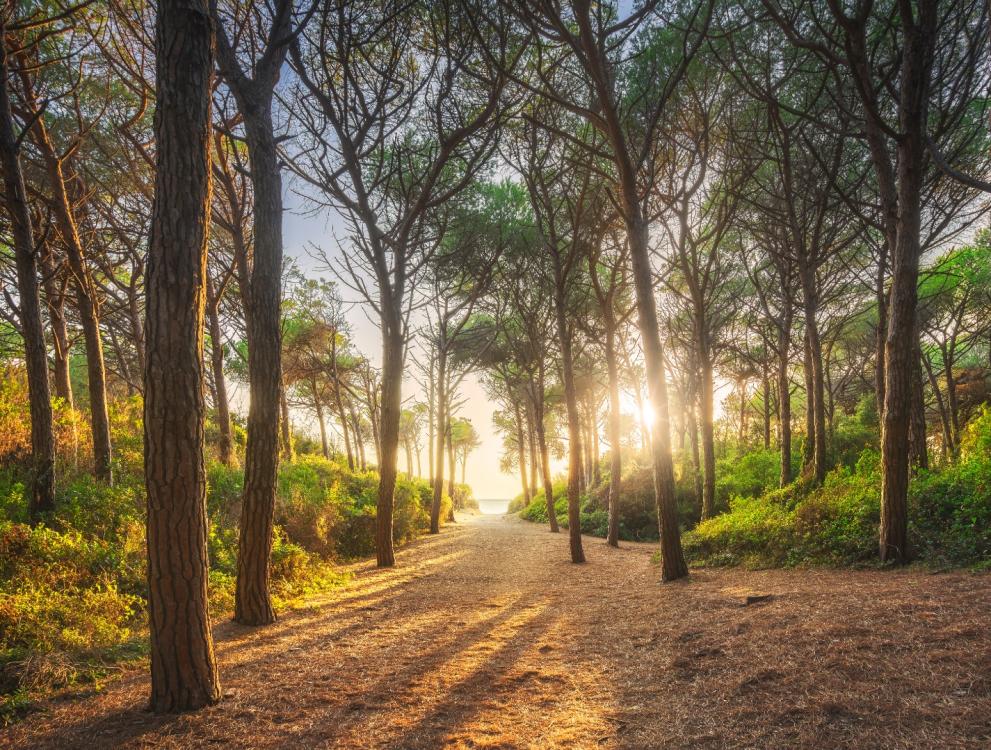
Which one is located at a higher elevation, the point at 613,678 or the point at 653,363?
the point at 653,363

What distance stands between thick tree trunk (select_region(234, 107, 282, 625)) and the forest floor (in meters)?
0.42

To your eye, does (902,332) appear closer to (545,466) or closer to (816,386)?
(816,386)

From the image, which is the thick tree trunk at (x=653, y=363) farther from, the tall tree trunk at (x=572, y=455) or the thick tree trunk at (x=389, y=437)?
the thick tree trunk at (x=389, y=437)

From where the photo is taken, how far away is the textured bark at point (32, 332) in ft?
19.3

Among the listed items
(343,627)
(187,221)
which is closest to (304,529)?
(343,627)

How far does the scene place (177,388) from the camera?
2.82 meters

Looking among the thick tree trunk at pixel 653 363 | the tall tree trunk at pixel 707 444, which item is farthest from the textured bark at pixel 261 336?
the tall tree trunk at pixel 707 444

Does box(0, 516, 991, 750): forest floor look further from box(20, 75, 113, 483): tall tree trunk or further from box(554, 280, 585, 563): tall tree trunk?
box(20, 75, 113, 483): tall tree trunk

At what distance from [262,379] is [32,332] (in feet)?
12.2

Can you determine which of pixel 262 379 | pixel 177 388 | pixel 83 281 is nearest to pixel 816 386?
pixel 262 379

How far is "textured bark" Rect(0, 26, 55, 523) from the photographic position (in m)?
5.89

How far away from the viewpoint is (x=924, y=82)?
4.98 meters

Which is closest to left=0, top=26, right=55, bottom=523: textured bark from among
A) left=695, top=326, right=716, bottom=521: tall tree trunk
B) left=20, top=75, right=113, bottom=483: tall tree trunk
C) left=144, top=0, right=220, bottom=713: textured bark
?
left=20, top=75, right=113, bottom=483: tall tree trunk

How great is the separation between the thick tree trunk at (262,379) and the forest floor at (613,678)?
1.37 ft
